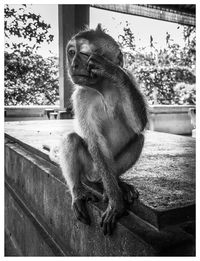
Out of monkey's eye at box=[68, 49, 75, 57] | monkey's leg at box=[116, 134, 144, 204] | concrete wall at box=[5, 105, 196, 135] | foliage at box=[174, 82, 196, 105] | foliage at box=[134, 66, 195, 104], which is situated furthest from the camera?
foliage at box=[174, 82, 196, 105]

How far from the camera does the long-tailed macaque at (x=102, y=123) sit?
1.21 metres

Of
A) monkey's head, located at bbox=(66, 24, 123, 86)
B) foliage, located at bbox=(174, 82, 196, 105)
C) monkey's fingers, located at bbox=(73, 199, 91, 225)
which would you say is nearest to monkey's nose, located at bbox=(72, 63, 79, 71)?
monkey's head, located at bbox=(66, 24, 123, 86)

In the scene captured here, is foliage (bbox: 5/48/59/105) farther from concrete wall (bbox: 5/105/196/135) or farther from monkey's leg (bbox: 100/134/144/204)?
monkey's leg (bbox: 100/134/144/204)

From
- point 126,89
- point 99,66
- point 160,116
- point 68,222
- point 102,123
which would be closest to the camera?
point 99,66

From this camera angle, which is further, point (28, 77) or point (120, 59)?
point (28, 77)

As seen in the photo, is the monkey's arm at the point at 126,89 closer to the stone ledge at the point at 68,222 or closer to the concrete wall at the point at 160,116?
the stone ledge at the point at 68,222

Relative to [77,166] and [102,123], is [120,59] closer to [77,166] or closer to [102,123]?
[102,123]

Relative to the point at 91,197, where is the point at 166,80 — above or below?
above

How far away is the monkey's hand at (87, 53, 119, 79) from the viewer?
1146 mm

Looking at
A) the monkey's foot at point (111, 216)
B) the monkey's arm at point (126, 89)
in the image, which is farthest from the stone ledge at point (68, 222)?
the monkey's arm at point (126, 89)

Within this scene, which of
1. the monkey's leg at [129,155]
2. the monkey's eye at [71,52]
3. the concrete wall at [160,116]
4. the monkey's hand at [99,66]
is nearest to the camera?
the monkey's hand at [99,66]

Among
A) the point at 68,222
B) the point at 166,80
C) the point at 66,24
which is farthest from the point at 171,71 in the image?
the point at 68,222

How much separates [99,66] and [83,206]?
0.80 meters

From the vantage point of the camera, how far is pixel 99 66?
115 cm
